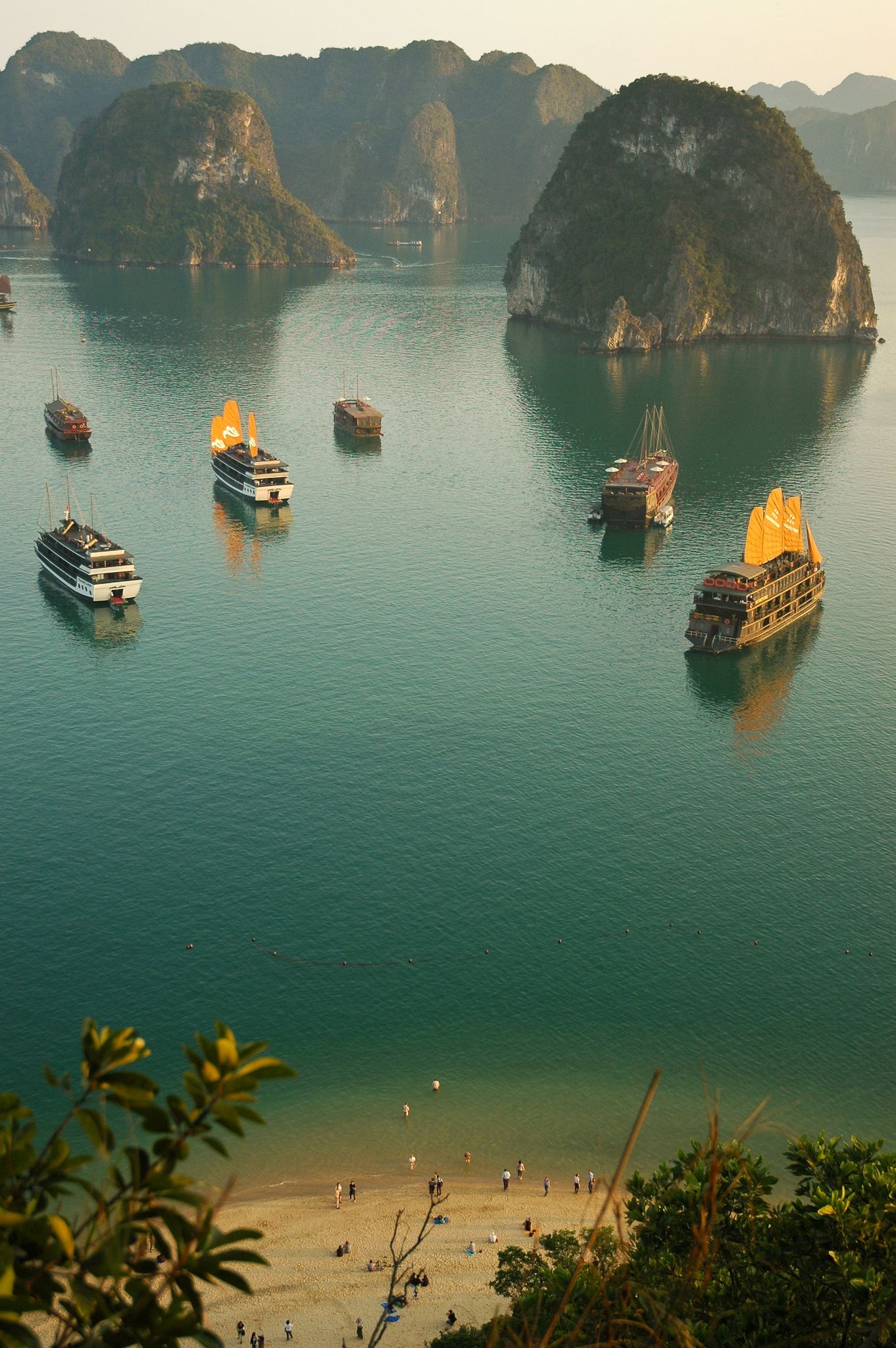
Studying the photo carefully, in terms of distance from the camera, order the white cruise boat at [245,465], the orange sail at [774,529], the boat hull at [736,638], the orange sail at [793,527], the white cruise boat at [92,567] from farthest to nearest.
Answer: the white cruise boat at [245,465] < the white cruise boat at [92,567] < the orange sail at [793,527] < the orange sail at [774,529] < the boat hull at [736,638]

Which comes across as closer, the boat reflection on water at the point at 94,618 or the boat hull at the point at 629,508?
the boat reflection on water at the point at 94,618

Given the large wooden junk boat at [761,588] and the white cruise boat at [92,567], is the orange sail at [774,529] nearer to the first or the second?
the large wooden junk boat at [761,588]

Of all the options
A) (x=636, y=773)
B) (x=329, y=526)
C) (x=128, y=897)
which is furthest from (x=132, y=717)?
(x=329, y=526)

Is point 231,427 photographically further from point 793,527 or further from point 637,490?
point 793,527

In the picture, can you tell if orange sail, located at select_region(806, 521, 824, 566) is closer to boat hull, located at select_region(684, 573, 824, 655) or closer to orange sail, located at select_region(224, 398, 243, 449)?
boat hull, located at select_region(684, 573, 824, 655)

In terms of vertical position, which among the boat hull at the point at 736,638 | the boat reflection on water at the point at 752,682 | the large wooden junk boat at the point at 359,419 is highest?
the large wooden junk boat at the point at 359,419

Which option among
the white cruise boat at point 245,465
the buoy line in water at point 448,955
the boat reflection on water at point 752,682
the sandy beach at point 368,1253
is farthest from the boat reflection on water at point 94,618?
the sandy beach at point 368,1253
